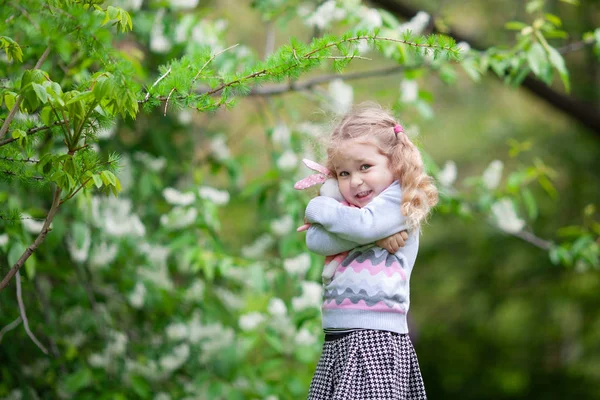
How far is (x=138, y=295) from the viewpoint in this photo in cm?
385

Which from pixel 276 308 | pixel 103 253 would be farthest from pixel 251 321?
pixel 103 253

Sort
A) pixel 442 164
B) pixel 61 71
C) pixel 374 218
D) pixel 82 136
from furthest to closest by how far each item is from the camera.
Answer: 1. pixel 442 164
2. pixel 61 71
3. pixel 374 218
4. pixel 82 136

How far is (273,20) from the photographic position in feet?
14.4

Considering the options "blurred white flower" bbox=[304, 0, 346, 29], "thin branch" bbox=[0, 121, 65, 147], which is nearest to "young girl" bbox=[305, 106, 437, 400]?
"thin branch" bbox=[0, 121, 65, 147]

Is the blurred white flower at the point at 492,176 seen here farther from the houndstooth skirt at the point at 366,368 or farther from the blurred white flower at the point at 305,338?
the houndstooth skirt at the point at 366,368

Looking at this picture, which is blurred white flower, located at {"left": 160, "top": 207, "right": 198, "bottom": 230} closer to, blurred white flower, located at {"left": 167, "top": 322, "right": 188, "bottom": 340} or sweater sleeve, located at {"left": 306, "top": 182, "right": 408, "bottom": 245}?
blurred white flower, located at {"left": 167, "top": 322, "right": 188, "bottom": 340}

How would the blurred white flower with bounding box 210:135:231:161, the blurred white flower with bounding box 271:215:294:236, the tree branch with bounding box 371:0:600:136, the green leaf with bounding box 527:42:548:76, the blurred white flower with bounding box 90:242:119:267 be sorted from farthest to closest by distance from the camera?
the tree branch with bounding box 371:0:600:136 → the blurred white flower with bounding box 210:135:231:161 → the blurred white flower with bounding box 271:215:294:236 → the blurred white flower with bounding box 90:242:119:267 → the green leaf with bounding box 527:42:548:76

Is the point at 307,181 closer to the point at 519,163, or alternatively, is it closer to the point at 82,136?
the point at 82,136

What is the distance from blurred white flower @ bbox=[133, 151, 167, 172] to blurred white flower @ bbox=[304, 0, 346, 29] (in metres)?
1.10

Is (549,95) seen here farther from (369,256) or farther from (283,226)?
(369,256)

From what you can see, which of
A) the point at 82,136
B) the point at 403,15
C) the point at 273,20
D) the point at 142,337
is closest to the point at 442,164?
the point at 403,15

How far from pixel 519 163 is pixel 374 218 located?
4626 millimetres

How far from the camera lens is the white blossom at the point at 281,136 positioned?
4184 millimetres

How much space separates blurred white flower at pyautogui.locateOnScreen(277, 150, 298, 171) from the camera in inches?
157
